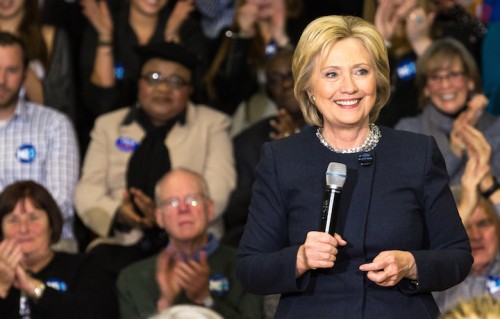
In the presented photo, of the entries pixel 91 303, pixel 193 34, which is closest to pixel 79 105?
pixel 193 34

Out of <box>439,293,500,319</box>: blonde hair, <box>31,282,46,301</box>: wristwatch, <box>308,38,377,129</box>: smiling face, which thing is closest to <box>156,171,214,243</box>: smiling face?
<box>31,282,46,301</box>: wristwatch

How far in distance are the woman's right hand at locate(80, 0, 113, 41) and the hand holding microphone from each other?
399cm

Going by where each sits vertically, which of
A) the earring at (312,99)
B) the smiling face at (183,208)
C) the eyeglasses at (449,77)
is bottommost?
the smiling face at (183,208)

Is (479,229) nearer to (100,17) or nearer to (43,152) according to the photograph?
(43,152)

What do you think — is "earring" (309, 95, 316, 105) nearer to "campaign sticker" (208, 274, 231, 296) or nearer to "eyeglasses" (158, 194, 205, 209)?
"campaign sticker" (208, 274, 231, 296)

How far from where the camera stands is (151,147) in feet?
19.1

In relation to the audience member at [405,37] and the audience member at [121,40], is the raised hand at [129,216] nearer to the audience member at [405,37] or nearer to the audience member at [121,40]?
the audience member at [121,40]

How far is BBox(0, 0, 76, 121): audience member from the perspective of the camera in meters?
6.21

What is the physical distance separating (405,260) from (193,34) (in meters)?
4.07

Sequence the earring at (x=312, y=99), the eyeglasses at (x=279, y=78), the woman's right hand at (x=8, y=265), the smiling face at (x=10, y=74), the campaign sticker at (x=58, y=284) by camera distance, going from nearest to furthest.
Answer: the earring at (x=312, y=99) → the woman's right hand at (x=8, y=265) → the campaign sticker at (x=58, y=284) → the smiling face at (x=10, y=74) → the eyeglasses at (x=279, y=78)

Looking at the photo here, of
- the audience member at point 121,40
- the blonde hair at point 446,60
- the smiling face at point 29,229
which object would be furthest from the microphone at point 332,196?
the audience member at point 121,40

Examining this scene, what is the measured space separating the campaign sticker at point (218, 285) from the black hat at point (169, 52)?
1467mm

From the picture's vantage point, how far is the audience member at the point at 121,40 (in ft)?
20.8

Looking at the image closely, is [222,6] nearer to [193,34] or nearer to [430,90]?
[193,34]
